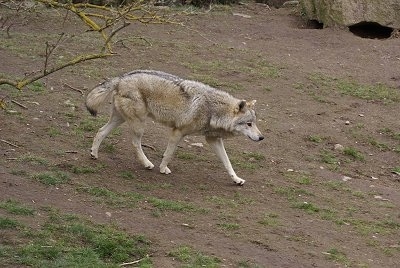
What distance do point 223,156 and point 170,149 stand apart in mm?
705

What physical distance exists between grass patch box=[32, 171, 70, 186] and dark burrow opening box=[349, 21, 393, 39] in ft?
36.2

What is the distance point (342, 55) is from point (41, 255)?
36.0 feet

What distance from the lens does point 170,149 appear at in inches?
379

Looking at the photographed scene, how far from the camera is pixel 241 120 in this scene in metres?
9.84

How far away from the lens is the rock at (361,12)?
17906mm

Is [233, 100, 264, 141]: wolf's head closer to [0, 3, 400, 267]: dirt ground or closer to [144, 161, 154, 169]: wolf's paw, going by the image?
[0, 3, 400, 267]: dirt ground

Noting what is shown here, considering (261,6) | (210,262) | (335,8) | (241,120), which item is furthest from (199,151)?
(261,6)

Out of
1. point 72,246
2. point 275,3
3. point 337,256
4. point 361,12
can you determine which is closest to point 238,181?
point 337,256

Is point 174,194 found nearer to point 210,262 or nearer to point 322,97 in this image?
point 210,262

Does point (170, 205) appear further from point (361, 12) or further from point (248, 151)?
point (361, 12)

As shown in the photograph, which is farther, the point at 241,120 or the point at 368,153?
the point at 368,153

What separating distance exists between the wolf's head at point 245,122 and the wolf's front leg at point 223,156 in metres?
0.30

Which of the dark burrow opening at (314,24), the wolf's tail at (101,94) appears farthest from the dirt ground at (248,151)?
the dark burrow opening at (314,24)

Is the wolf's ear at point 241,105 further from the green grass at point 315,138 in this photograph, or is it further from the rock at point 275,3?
the rock at point 275,3
